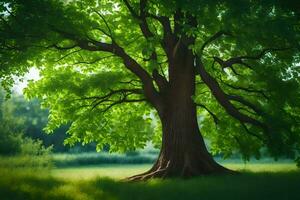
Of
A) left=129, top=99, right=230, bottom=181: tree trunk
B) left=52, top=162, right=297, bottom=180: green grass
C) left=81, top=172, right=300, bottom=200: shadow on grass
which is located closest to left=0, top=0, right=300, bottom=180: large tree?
left=129, top=99, right=230, bottom=181: tree trunk

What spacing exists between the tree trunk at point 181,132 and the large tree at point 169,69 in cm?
5

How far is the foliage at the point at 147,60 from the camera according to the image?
13.5 meters

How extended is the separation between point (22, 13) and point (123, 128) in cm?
947

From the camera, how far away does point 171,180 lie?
15180 millimetres

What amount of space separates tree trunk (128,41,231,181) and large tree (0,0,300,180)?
0.15 ft

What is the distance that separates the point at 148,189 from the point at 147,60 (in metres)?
6.10

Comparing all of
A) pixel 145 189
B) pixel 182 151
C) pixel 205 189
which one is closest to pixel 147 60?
pixel 182 151

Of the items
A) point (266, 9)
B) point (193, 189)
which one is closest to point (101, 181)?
point (193, 189)

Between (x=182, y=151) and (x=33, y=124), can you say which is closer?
(x=182, y=151)

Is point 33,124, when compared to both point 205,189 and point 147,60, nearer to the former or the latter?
point 147,60

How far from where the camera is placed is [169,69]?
18.5 m

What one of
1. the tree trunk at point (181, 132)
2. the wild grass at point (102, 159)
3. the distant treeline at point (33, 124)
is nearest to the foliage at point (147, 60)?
the tree trunk at point (181, 132)

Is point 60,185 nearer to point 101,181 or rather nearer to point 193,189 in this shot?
point 101,181

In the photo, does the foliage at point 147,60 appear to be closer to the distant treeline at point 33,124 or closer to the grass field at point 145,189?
the grass field at point 145,189
